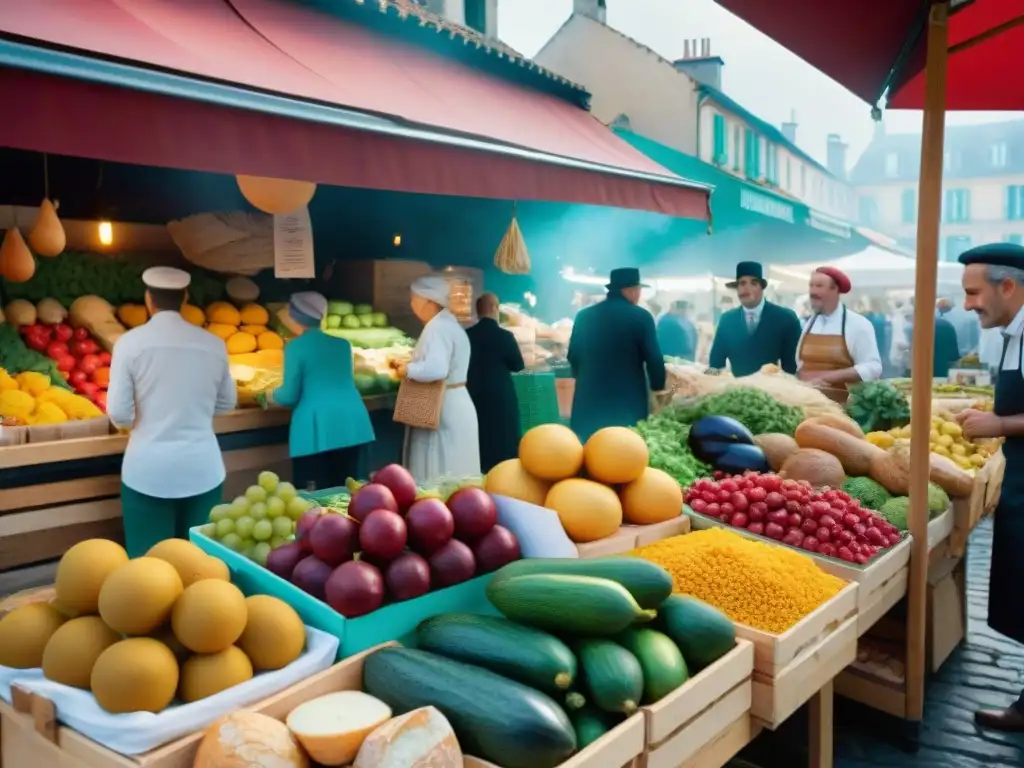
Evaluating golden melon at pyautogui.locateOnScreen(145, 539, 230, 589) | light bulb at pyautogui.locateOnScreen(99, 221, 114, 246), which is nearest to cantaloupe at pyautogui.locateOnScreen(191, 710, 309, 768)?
golden melon at pyautogui.locateOnScreen(145, 539, 230, 589)

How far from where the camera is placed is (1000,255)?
11.9 feet

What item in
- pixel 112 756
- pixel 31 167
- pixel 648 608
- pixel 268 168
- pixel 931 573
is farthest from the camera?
pixel 31 167

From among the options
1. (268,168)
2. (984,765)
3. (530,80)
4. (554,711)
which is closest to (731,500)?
(984,765)

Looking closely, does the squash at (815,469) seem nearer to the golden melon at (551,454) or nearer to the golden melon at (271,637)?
the golden melon at (551,454)

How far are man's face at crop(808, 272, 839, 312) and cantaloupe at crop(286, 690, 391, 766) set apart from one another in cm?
493

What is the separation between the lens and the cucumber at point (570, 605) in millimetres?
1983

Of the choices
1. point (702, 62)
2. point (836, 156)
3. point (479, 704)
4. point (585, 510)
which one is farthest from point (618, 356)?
point (836, 156)

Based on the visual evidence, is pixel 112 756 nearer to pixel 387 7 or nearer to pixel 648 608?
pixel 648 608

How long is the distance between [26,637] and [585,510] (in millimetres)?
1636

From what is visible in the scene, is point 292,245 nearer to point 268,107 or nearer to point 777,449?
point 268,107

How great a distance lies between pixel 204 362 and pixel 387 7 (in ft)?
12.4

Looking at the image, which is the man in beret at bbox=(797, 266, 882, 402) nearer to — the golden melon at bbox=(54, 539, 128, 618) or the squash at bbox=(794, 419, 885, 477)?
the squash at bbox=(794, 419, 885, 477)

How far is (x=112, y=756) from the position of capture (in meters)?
1.61

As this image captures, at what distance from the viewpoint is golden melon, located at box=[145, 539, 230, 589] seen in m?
1.95
